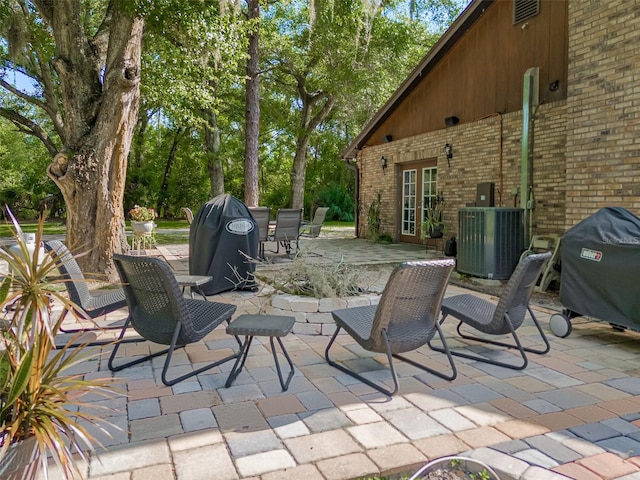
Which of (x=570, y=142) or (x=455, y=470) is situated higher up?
(x=570, y=142)

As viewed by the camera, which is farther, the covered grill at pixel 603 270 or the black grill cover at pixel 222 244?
the black grill cover at pixel 222 244

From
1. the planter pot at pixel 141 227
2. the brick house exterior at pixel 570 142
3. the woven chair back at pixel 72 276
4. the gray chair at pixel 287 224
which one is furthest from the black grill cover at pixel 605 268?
the planter pot at pixel 141 227

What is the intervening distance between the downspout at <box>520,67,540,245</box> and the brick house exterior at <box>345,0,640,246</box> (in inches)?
3.4

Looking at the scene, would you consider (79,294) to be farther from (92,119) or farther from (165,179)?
(165,179)

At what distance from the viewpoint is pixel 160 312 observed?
3086mm

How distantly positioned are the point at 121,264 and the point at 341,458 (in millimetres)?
1913

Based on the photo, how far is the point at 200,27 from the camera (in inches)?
277

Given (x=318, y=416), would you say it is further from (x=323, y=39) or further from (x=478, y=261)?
(x=323, y=39)

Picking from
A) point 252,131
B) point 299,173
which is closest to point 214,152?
point 299,173

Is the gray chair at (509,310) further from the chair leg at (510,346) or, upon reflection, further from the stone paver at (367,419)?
the stone paver at (367,419)

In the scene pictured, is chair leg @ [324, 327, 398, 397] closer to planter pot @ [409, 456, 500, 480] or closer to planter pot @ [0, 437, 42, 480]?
planter pot @ [409, 456, 500, 480]

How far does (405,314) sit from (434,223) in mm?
7090

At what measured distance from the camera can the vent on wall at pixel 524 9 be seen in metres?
7.48

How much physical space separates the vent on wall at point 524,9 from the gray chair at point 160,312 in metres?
7.20
